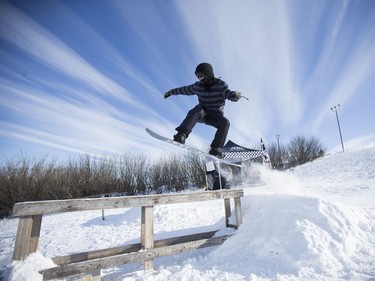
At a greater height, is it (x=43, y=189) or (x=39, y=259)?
(x=43, y=189)

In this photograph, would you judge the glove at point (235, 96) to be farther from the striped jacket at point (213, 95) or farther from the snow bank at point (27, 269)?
the snow bank at point (27, 269)

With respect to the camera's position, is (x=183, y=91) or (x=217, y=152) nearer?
(x=217, y=152)

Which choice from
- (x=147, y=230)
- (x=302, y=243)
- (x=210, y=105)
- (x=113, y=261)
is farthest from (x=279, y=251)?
(x=210, y=105)

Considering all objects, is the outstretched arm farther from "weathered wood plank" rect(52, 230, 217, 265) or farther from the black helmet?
"weathered wood plank" rect(52, 230, 217, 265)

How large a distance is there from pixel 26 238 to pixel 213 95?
12.3 feet

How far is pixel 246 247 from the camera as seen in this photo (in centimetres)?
349

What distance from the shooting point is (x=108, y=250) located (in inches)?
138

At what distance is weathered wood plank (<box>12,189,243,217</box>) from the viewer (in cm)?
257

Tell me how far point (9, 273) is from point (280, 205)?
394 cm

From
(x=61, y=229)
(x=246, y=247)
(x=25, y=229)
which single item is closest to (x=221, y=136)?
(x=246, y=247)

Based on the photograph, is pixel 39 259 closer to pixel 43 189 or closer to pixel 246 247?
pixel 246 247

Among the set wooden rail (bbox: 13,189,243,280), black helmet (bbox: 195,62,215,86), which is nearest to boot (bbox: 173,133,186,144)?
wooden rail (bbox: 13,189,243,280)

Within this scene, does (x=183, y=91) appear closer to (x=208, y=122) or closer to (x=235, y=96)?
(x=208, y=122)

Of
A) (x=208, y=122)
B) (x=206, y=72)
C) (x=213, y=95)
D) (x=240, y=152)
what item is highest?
(x=240, y=152)
